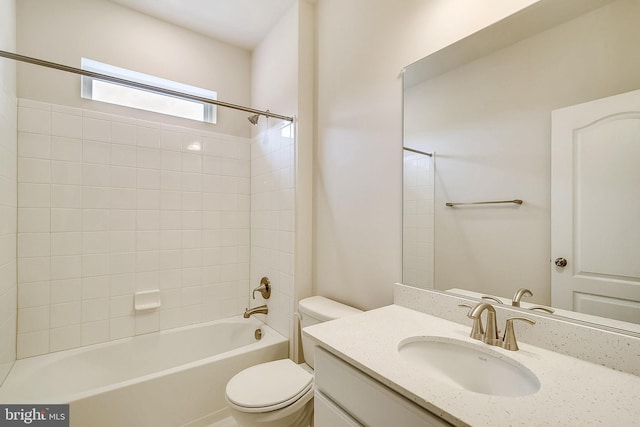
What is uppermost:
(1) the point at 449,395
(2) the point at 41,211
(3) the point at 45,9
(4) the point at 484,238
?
(3) the point at 45,9

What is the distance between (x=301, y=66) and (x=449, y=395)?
77.3 inches

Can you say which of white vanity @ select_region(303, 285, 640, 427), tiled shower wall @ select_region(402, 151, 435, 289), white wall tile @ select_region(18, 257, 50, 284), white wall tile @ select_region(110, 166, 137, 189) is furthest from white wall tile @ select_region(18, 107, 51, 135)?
tiled shower wall @ select_region(402, 151, 435, 289)

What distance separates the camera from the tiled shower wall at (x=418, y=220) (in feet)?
4.22

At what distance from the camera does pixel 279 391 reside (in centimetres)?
136

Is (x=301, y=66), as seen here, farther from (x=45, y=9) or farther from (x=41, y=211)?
(x=41, y=211)

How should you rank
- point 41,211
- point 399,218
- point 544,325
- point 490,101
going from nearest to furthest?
point 544,325
point 490,101
point 399,218
point 41,211

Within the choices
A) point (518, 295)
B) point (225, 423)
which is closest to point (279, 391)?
point (225, 423)

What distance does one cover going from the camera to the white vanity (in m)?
0.60

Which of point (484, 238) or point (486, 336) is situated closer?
point (486, 336)

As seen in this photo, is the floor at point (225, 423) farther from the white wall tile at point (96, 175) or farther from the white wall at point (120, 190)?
the white wall tile at point (96, 175)

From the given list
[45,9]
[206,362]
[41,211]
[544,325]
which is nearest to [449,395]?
[544,325]

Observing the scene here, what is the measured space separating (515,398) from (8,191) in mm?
2404

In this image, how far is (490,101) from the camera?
42.5 inches

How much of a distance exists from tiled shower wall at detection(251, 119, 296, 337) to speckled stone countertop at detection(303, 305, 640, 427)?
1.02m
